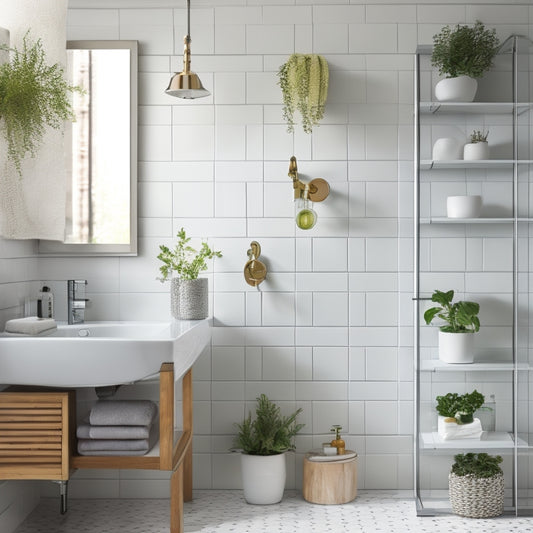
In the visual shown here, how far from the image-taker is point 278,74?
3.55 meters

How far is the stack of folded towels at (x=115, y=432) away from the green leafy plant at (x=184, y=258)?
0.85 m

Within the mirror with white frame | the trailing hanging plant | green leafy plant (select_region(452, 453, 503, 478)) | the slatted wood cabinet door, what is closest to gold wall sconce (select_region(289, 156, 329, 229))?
the trailing hanging plant

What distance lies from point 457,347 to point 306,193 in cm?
99

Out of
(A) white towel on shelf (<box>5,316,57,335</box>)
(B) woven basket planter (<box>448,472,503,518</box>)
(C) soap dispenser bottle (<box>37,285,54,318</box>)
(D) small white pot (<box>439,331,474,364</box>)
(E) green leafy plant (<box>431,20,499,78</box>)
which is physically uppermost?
(E) green leafy plant (<box>431,20,499,78</box>)

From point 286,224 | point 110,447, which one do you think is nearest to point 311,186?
point 286,224

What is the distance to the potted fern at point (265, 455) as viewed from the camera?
133 inches

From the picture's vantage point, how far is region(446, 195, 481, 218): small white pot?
3.40 meters

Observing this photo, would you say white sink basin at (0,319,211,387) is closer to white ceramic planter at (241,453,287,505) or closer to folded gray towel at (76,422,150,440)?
folded gray towel at (76,422,150,440)

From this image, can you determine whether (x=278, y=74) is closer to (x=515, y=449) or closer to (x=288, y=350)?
(x=288, y=350)

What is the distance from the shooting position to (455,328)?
336 cm

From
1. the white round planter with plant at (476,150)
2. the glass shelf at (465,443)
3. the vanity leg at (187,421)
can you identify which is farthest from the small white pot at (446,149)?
the vanity leg at (187,421)

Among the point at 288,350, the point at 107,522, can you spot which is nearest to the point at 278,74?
the point at 288,350

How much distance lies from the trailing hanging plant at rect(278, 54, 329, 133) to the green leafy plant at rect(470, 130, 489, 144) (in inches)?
27.8

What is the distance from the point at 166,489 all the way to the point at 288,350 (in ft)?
2.91
